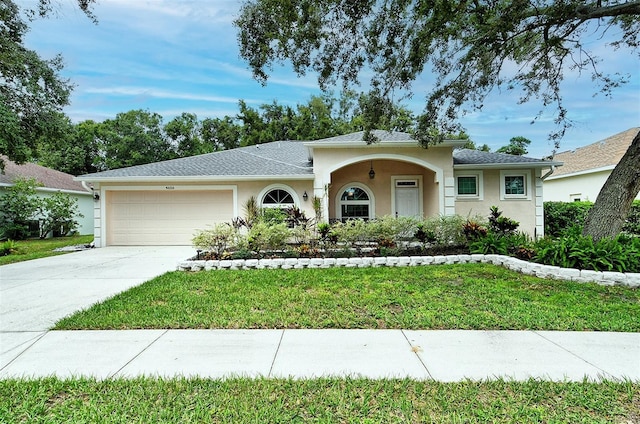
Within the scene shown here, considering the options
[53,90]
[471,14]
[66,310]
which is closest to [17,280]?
[66,310]

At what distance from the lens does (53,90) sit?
34.2 feet

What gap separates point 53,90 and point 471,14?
41.2ft

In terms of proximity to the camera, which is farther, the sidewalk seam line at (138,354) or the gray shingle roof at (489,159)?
the gray shingle roof at (489,159)

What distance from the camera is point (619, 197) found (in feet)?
23.5

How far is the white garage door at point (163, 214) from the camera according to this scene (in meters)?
12.4

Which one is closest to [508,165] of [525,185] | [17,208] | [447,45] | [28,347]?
[525,185]

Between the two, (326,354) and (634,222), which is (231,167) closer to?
(326,354)

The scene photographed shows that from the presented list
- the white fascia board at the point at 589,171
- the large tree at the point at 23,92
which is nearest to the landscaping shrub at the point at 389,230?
the large tree at the point at 23,92

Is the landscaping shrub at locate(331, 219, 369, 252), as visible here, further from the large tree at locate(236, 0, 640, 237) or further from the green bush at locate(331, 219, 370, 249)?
the large tree at locate(236, 0, 640, 237)

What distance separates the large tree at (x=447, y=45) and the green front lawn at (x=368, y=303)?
10.8 feet

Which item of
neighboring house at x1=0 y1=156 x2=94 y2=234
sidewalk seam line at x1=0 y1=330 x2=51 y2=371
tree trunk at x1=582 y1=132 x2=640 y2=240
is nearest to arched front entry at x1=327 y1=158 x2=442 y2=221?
tree trunk at x1=582 y1=132 x2=640 y2=240

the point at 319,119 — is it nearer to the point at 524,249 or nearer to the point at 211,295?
the point at 524,249

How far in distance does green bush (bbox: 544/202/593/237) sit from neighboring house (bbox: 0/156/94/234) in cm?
2199

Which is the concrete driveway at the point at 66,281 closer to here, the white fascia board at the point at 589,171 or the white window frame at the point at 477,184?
the white window frame at the point at 477,184
